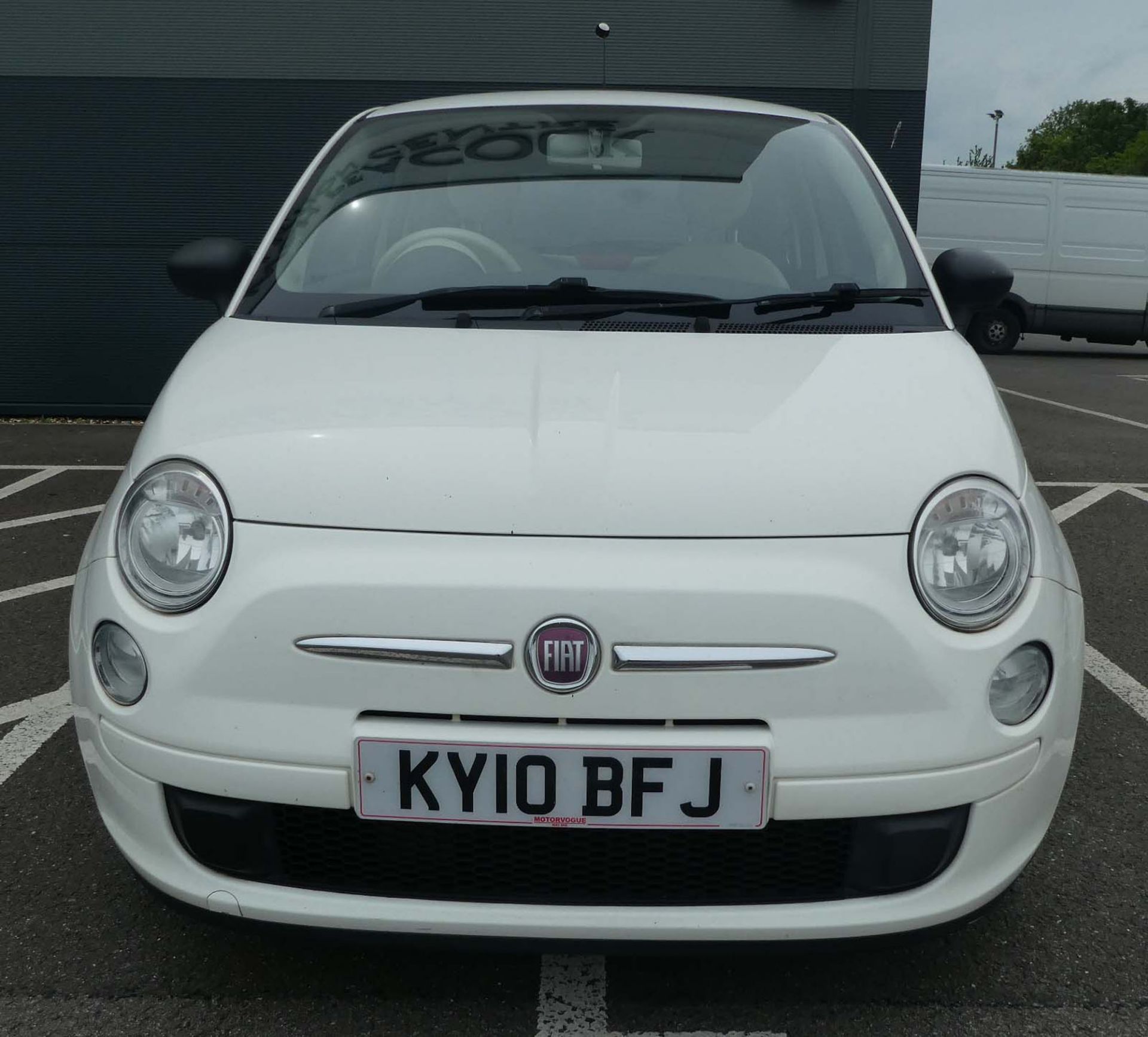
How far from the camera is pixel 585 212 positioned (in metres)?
2.64

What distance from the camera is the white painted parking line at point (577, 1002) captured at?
1.77 metres

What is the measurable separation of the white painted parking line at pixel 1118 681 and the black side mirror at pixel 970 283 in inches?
37.5

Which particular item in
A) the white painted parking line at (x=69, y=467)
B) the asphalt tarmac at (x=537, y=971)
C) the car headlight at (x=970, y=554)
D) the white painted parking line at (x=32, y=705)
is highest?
the car headlight at (x=970, y=554)

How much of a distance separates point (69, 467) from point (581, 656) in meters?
5.84

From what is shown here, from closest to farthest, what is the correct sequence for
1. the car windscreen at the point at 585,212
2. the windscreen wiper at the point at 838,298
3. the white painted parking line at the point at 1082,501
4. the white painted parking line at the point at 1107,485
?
the windscreen wiper at the point at 838,298
the car windscreen at the point at 585,212
the white painted parking line at the point at 1082,501
the white painted parking line at the point at 1107,485

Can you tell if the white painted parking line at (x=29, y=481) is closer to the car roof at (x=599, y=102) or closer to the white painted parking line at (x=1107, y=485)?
the car roof at (x=599, y=102)

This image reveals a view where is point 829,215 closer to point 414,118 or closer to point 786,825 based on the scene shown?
point 414,118

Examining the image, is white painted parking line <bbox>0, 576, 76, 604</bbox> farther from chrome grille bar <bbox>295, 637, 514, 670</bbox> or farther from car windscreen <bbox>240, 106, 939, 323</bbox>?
chrome grille bar <bbox>295, 637, 514, 670</bbox>

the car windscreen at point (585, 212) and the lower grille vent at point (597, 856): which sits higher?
the car windscreen at point (585, 212)

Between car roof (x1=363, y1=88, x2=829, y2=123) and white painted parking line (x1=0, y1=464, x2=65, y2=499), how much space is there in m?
3.74

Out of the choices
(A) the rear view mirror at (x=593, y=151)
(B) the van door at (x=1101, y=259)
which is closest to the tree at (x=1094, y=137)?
(B) the van door at (x=1101, y=259)

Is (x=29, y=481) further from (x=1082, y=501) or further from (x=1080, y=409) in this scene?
(x=1080, y=409)

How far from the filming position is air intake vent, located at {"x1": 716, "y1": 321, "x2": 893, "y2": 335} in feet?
7.13

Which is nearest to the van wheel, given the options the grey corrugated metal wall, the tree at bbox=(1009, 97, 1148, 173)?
the grey corrugated metal wall
